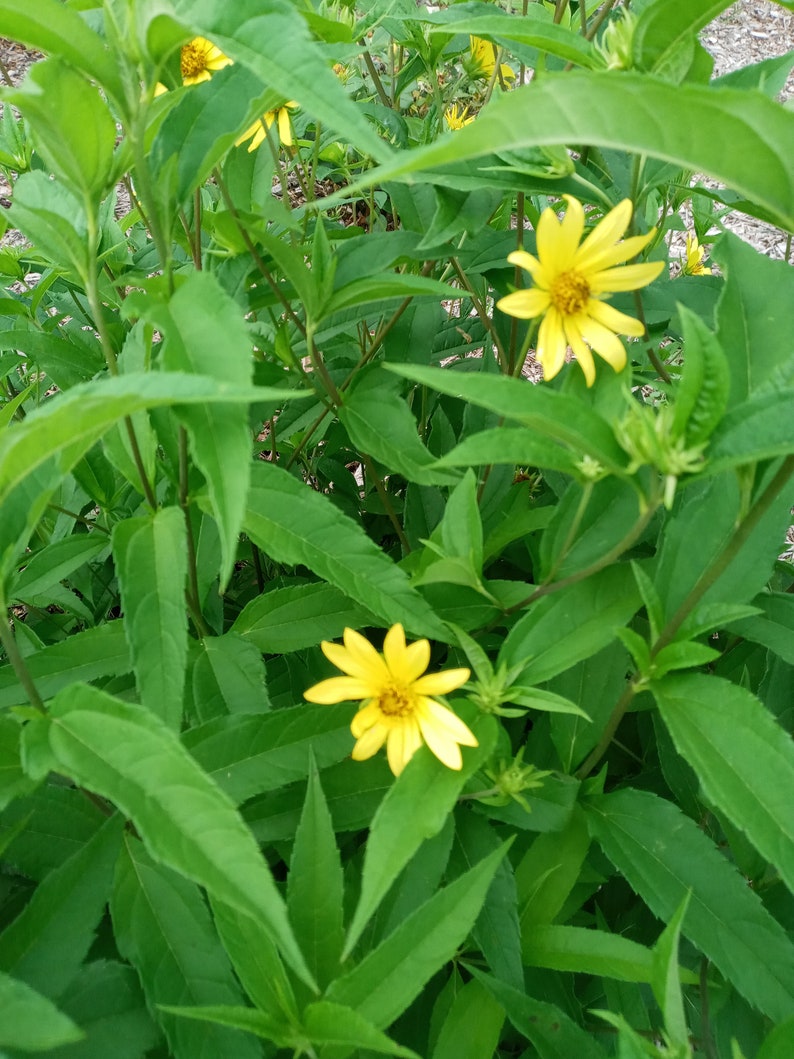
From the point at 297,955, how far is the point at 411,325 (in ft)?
2.49

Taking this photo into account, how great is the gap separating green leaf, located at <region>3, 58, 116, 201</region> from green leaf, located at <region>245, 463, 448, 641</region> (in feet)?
0.81

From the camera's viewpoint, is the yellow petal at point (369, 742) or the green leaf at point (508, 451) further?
the yellow petal at point (369, 742)

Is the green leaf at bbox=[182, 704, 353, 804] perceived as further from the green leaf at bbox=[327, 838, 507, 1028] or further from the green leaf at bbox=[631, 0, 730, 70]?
the green leaf at bbox=[631, 0, 730, 70]

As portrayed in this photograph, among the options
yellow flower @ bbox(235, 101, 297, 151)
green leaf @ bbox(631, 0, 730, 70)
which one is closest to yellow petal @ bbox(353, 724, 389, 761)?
green leaf @ bbox(631, 0, 730, 70)

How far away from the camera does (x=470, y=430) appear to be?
0.93 meters

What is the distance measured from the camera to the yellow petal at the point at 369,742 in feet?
2.02

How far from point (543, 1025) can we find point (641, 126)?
646 millimetres

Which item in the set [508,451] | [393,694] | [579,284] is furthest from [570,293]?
[393,694]

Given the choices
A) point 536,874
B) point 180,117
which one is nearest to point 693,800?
point 536,874

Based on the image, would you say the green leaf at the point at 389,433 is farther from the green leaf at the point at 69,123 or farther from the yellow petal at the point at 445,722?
the green leaf at the point at 69,123

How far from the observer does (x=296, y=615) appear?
770 mm

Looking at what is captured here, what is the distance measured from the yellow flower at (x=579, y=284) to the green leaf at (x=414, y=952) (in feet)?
1.37

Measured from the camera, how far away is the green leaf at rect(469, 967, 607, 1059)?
1.98 ft

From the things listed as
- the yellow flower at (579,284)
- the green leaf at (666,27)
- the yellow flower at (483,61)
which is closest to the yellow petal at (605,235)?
the yellow flower at (579,284)
